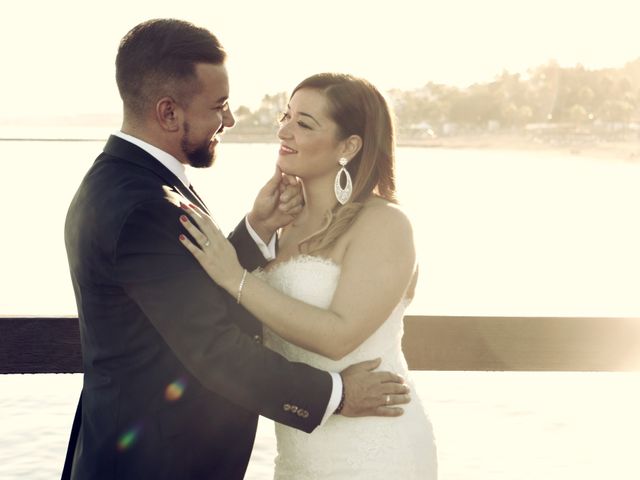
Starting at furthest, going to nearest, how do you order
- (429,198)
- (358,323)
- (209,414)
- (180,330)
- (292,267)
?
1. (429,198)
2. (292,267)
3. (358,323)
4. (209,414)
5. (180,330)

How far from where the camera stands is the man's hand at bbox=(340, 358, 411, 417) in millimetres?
3002

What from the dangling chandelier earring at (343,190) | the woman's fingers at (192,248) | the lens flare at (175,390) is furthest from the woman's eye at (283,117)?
the lens flare at (175,390)

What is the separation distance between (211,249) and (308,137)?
0.76 m

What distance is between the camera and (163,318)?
8.78 feet

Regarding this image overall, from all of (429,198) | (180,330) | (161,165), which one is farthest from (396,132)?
(429,198)

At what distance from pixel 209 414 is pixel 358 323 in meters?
0.56

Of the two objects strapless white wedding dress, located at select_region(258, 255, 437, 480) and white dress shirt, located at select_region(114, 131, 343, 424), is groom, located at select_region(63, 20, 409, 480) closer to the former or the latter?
white dress shirt, located at select_region(114, 131, 343, 424)

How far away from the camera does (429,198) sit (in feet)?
171

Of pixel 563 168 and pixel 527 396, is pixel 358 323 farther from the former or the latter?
pixel 563 168

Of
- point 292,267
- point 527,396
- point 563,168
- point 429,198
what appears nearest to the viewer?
point 292,267

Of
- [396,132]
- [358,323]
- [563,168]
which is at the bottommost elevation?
[563,168]

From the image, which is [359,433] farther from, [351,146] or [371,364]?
[351,146]

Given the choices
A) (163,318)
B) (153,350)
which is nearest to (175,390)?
(153,350)

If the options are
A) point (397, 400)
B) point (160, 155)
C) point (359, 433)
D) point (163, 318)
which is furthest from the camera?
point (359, 433)
